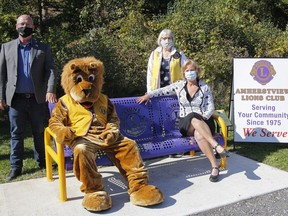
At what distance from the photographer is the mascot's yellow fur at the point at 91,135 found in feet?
12.6

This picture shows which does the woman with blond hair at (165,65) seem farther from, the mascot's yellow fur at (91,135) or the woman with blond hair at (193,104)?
the mascot's yellow fur at (91,135)

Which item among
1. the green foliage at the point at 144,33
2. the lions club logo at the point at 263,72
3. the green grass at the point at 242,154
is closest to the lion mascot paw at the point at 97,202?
the green grass at the point at 242,154

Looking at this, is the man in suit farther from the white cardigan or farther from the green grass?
the white cardigan

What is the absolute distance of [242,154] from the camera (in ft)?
18.6

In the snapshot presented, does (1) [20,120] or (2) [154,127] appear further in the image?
(2) [154,127]

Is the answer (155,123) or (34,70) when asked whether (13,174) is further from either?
(155,123)

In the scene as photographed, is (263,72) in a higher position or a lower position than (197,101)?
higher

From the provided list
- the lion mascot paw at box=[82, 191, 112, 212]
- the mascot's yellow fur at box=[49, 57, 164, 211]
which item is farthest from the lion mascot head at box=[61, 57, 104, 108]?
the lion mascot paw at box=[82, 191, 112, 212]

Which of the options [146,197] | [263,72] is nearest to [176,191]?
[146,197]

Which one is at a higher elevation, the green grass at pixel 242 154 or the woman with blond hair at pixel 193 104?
the woman with blond hair at pixel 193 104

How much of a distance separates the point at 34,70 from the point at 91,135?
45.6 inches

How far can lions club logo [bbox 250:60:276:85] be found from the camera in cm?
575

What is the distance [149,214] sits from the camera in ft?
12.3

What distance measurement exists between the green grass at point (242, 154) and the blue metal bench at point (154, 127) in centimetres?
46
